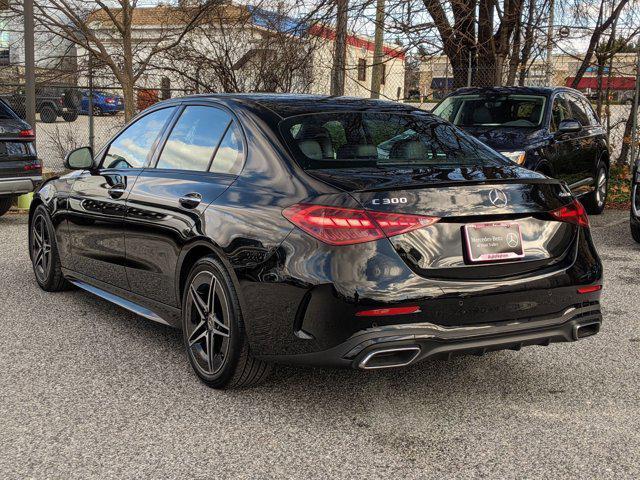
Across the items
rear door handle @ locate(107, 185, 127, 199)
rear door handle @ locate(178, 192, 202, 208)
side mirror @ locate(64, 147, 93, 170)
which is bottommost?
rear door handle @ locate(107, 185, 127, 199)

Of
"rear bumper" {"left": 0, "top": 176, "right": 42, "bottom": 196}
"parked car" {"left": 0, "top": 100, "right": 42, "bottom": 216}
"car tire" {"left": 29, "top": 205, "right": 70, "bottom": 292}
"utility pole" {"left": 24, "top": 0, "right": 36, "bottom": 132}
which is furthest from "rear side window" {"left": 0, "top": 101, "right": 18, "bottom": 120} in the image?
"car tire" {"left": 29, "top": 205, "right": 70, "bottom": 292}

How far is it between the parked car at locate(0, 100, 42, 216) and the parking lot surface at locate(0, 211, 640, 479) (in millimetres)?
5012

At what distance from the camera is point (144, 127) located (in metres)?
5.61

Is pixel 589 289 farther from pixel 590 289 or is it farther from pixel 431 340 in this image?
pixel 431 340

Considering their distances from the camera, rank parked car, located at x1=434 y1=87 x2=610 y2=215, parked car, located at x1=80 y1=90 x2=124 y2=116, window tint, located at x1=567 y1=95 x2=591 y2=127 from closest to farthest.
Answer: parked car, located at x1=434 y1=87 x2=610 y2=215 → window tint, located at x1=567 y1=95 x2=591 y2=127 → parked car, located at x1=80 y1=90 x2=124 y2=116

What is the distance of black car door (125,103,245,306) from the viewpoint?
14.8ft

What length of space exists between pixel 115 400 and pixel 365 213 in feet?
5.59

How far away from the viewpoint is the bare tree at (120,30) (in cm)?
1619

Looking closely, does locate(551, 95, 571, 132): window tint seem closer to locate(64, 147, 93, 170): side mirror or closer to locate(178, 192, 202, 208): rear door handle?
locate(64, 147, 93, 170): side mirror

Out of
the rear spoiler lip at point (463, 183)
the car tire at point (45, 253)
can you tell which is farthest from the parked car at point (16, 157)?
the rear spoiler lip at point (463, 183)

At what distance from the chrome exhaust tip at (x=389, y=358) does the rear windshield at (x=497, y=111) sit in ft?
23.6

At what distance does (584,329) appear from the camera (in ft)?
13.8

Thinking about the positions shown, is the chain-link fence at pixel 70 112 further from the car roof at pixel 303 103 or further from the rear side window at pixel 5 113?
the car roof at pixel 303 103

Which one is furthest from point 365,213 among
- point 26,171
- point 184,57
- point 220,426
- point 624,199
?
point 184,57
